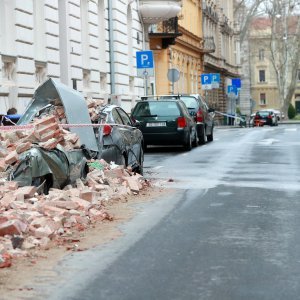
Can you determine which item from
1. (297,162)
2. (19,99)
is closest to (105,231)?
(297,162)

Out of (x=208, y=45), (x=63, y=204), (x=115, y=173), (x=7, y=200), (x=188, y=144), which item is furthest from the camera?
(x=208, y=45)

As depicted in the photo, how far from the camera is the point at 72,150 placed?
12500 millimetres

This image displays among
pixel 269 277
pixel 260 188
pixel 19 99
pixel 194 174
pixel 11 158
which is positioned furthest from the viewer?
pixel 19 99

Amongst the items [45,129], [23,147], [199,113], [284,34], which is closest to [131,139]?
[45,129]

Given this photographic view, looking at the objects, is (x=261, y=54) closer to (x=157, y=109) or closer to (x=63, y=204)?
(x=157, y=109)

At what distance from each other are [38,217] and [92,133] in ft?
16.9

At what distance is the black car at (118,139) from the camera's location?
47.6 ft

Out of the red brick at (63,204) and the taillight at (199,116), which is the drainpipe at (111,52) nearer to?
the taillight at (199,116)

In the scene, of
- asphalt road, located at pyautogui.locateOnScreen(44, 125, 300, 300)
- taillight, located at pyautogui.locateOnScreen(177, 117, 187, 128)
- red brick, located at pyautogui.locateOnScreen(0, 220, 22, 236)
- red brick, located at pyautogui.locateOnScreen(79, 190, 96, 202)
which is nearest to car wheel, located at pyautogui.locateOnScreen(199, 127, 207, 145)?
taillight, located at pyautogui.locateOnScreen(177, 117, 187, 128)

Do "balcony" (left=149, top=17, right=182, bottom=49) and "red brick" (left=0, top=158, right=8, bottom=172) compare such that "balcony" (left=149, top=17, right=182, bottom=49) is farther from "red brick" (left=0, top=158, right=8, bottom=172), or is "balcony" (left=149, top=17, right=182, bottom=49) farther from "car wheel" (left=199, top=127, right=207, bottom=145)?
"red brick" (left=0, top=158, right=8, bottom=172)

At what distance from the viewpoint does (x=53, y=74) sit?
24.9 meters

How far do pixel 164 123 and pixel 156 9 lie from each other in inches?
595

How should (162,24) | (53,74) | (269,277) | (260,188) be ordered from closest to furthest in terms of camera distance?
1. (269,277)
2. (260,188)
3. (53,74)
4. (162,24)

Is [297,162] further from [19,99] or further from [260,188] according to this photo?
[19,99]
